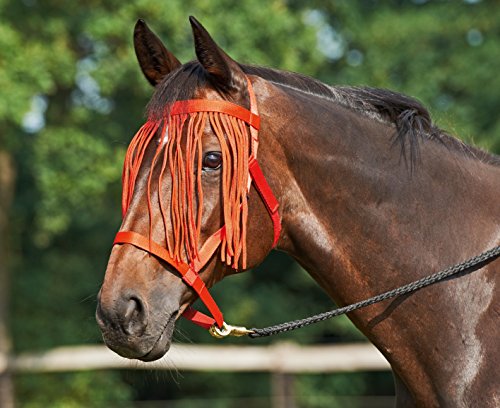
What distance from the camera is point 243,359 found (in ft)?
26.8

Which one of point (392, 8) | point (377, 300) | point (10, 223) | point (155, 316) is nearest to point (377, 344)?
point (377, 300)

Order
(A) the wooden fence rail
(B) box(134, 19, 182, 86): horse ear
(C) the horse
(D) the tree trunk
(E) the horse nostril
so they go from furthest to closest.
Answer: (D) the tree trunk
(A) the wooden fence rail
(B) box(134, 19, 182, 86): horse ear
(C) the horse
(E) the horse nostril

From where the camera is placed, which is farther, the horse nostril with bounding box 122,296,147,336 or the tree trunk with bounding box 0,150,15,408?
the tree trunk with bounding box 0,150,15,408

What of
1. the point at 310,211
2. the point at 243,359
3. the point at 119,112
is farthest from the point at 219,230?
the point at 119,112

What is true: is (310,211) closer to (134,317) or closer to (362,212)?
(362,212)

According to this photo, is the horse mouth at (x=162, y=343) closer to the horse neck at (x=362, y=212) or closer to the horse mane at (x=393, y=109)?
the horse neck at (x=362, y=212)

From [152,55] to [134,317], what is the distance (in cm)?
103

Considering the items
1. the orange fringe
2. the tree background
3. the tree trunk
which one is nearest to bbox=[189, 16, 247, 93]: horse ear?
the orange fringe

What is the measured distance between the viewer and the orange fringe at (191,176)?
8.46 ft

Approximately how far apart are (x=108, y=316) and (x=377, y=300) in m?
0.91

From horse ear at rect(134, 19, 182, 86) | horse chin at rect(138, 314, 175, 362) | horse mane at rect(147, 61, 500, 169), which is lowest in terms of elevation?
horse chin at rect(138, 314, 175, 362)

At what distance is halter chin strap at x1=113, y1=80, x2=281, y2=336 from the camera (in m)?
2.59

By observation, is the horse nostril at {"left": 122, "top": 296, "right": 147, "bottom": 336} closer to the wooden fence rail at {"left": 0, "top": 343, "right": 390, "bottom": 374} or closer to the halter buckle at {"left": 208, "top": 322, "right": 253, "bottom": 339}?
the halter buckle at {"left": 208, "top": 322, "right": 253, "bottom": 339}

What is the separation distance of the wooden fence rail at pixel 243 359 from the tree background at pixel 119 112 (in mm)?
518
